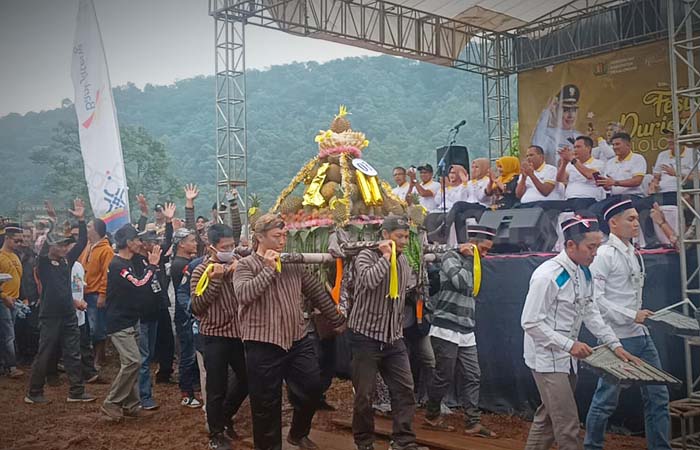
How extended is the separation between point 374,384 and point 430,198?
549 centimetres

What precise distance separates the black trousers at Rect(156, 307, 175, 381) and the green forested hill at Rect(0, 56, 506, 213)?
1903 mm

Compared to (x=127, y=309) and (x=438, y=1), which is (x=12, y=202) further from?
(x=438, y=1)

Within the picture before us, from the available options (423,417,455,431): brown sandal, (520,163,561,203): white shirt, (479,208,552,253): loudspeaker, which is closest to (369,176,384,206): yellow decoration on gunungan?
(479,208,552,253): loudspeaker

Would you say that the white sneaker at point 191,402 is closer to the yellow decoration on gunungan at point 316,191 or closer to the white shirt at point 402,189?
the yellow decoration on gunungan at point 316,191

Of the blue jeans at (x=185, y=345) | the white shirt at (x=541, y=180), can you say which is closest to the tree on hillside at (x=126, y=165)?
the blue jeans at (x=185, y=345)

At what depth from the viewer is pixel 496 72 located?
15.6 metres

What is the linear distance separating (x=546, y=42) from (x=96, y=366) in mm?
10879

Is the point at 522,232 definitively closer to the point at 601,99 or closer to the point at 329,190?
the point at 329,190

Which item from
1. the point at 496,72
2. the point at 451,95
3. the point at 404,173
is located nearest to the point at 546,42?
the point at 496,72

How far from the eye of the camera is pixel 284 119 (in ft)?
59.6

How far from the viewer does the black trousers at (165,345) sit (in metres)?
8.28

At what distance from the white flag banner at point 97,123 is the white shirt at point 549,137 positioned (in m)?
9.84

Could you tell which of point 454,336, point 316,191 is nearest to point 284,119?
point 316,191

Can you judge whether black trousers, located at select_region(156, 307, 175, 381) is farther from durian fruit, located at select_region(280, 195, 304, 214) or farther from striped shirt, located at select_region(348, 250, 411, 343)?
striped shirt, located at select_region(348, 250, 411, 343)
